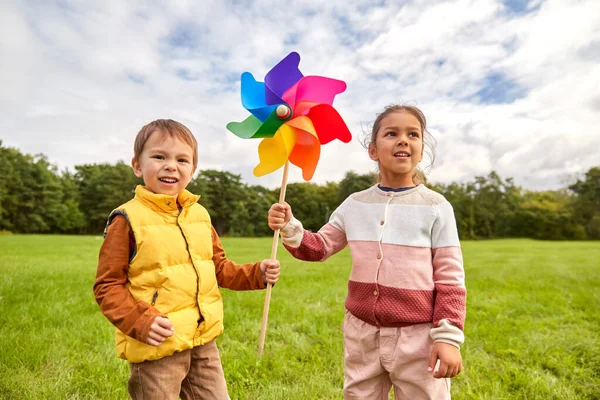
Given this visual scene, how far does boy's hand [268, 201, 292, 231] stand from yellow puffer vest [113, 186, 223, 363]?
0.35 metres

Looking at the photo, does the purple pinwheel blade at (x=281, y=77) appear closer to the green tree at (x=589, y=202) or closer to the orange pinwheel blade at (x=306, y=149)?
the orange pinwheel blade at (x=306, y=149)

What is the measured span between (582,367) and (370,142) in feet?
9.98

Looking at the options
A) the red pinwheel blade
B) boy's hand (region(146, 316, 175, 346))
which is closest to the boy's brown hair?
the red pinwheel blade

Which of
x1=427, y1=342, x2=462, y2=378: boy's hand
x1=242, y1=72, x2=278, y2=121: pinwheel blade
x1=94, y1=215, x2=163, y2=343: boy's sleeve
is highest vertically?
x1=242, y1=72, x2=278, y2=121: pinwheel blade

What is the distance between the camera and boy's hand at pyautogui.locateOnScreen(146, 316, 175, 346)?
5.77 ft

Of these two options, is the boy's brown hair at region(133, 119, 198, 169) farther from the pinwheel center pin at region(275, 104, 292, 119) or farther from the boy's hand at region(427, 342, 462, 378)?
the boy's hand at region(427, 342, 462, 378)

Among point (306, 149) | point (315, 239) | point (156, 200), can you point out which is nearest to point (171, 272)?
point (156, 200)

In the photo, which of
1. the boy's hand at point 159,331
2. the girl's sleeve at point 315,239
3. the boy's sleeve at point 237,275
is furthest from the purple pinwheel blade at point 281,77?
the boy's hand at point 159,331

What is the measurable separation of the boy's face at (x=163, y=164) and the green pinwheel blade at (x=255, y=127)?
357 millimetres

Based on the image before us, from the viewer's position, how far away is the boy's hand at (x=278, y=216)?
2176 millimetres

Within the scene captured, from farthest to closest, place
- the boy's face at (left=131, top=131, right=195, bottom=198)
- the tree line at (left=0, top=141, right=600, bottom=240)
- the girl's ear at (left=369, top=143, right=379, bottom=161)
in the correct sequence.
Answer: the tree line at (left=0, top=141, right=600, bottom=240) < the girl's ear at (left=369, top=143, right=379, bottom=161) < the boy's face at (left=131, top=131, right=195, bottom=198)

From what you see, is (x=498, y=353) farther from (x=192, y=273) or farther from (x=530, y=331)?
(x=192, y=273)

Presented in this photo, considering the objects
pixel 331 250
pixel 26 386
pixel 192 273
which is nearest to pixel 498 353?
pixel 331 250

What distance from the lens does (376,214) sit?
2.15 metres
